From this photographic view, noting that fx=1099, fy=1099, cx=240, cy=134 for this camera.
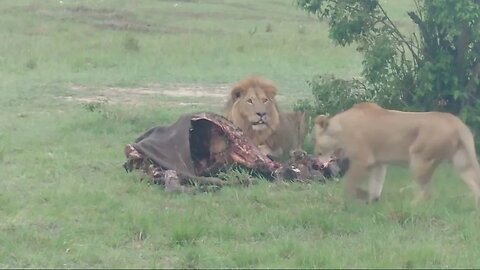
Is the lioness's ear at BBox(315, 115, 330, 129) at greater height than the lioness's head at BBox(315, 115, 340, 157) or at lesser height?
greater

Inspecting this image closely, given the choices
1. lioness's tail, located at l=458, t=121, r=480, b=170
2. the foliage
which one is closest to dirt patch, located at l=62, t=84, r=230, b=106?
the foliage

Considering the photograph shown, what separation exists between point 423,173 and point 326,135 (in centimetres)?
86

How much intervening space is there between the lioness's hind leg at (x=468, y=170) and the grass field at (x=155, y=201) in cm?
14

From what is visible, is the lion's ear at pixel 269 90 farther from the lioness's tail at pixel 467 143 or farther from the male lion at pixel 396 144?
the lioness's tail at pixel 467 143

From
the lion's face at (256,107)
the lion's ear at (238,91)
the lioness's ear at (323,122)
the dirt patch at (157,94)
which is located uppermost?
the lioness's ear at (323,122)

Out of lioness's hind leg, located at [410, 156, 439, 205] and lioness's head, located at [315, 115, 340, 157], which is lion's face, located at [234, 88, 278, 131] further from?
lioness's hind leg, located at [410, 156, 439, 205]

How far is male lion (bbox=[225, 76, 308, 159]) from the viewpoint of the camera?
10.0 meters

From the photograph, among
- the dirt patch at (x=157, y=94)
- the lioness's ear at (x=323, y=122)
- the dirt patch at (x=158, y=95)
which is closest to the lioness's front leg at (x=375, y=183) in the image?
the lioness's ear at (x=323, y=122)

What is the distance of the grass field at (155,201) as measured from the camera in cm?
673

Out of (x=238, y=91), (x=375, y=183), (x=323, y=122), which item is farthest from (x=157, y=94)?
(x=375, y=183)

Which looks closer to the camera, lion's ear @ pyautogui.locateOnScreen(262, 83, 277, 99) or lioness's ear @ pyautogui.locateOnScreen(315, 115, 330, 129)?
lioness's ear @ pyautogui.locateOnScreen(315, 115, 330, 129)

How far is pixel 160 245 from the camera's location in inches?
276

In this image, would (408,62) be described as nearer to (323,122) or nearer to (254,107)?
(254,107)

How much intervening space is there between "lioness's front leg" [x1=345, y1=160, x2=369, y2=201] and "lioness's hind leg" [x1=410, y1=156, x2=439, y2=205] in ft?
1.22
